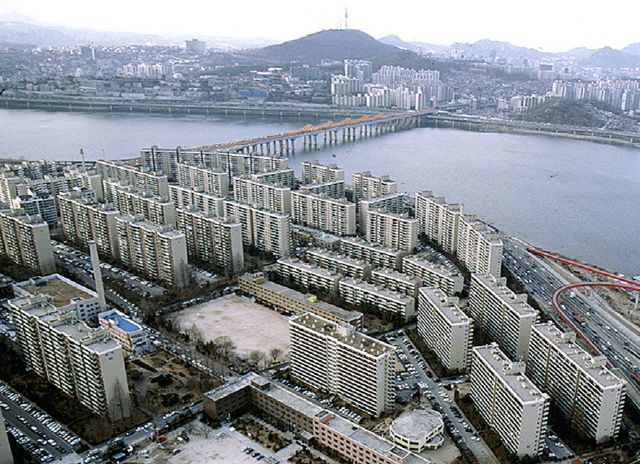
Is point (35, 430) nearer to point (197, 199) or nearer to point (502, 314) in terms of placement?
point (502, 314)

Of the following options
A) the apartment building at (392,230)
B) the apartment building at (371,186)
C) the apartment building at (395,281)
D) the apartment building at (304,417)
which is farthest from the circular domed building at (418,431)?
the apartment building at (371,186)

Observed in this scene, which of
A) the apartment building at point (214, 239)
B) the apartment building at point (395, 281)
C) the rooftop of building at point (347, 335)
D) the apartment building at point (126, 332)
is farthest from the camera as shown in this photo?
the apartment building at point (214, 239)

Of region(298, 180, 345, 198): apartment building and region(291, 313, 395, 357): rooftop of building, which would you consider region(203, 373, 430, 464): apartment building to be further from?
region(298, 180, 345, 198): apartment building

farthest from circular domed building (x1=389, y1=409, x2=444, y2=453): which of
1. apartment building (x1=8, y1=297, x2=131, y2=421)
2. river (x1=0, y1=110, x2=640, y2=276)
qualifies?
river (x1=0, y1=110, x2=640, y2=276)

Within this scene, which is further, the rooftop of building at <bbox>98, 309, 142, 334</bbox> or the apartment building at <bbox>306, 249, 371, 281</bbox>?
the apartment building at <bbox>306, 249, 371, 281</bbox>

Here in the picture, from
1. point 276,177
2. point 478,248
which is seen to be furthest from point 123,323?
point 276,177

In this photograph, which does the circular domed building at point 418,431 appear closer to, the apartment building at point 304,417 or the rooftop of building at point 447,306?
the apartment building at point 304,417
